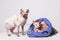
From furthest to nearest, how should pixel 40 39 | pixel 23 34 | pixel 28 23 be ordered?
pixel 28 23 → pixel 23 34 → pixel 40 39

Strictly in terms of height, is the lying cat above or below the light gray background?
below

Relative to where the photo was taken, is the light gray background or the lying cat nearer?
the lying cat

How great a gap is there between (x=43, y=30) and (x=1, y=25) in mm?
378

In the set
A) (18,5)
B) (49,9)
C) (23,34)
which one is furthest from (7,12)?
(49,9)

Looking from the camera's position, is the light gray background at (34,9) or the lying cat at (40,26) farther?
the light gray background at (34,9)

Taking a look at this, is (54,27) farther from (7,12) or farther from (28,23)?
(7,12)

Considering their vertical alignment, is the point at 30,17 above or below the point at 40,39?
above

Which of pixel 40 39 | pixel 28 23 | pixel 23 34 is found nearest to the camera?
pixel 40 39

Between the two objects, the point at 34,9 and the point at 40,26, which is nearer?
the point at 40,26

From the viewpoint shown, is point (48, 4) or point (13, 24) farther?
point (48, 4)

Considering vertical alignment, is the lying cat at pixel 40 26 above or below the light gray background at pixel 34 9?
below

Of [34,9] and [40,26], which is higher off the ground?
[34,9]

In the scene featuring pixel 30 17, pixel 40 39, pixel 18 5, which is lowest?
pixel 40 39

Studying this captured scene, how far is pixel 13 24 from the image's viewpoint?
3.59 feet
